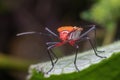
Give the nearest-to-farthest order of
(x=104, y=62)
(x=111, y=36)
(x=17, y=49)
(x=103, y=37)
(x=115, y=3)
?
(x=104, y=62) → (x=115, y=3) → (x=111, y=36) → (x=103, y=37) → (x=17, y=49)

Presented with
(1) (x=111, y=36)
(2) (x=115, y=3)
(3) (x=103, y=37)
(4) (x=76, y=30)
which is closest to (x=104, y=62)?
(4) (x=76, y=30)

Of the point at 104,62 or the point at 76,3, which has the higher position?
the point at 104,62

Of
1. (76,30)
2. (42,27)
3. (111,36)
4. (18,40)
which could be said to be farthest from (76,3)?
(76,30)

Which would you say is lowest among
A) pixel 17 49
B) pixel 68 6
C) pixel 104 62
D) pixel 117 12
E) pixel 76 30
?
pixel 17 49

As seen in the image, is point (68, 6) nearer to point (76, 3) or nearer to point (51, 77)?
point (76, 3)

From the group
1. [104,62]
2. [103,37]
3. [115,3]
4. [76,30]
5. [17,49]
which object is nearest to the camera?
[104,62]

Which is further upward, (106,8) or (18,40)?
(106,8)

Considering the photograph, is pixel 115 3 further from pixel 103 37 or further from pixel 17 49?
pixel 17 49

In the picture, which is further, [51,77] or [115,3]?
[115,3]

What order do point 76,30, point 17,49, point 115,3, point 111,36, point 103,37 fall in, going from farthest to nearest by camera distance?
point 17,49 < point 103,37 < point 111,36 < point 115,3 < point 76,30
